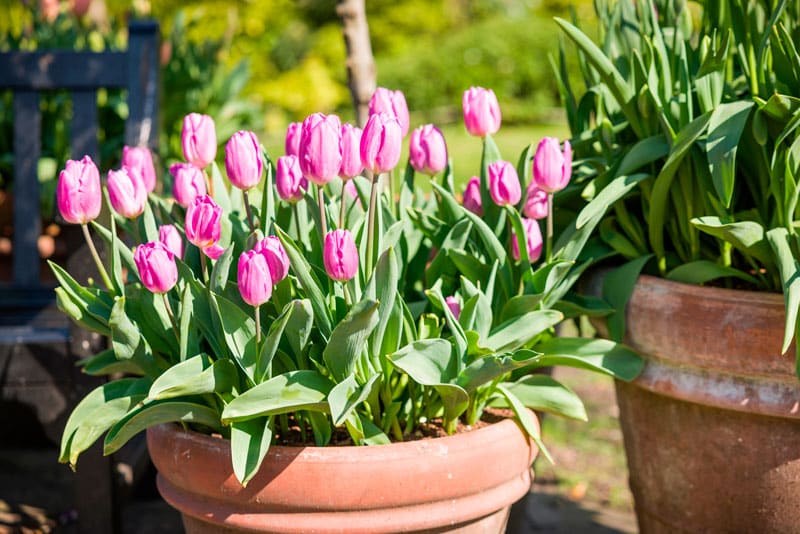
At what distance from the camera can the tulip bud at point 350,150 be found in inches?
55.7

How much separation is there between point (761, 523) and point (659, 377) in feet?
1.01

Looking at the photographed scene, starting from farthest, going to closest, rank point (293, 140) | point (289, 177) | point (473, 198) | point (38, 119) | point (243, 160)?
point (38, 119)
point (473, 198)
point (293, 140)
point (289, 177)
point (243, 160)

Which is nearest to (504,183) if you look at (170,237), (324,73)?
(170,237)

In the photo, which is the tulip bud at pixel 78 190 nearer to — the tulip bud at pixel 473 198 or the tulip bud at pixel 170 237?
the tulip bud at pixel 170 237

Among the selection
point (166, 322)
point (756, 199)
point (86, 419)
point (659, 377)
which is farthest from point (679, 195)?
point (86, 419)

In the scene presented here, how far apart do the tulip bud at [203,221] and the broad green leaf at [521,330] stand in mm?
471

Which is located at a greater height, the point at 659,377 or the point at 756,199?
the point at 756,199

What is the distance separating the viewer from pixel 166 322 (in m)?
1.58

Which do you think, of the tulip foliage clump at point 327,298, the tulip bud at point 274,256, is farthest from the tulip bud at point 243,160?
the tulip bud at point 274,256

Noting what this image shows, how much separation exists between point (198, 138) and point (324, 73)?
8.14 meters

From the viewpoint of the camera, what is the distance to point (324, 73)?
9570 mm

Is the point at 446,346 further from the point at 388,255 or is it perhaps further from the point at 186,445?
the point at 186,445

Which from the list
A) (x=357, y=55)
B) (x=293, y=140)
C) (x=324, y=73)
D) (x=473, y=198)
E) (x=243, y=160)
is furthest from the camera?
(x=324, y=73)

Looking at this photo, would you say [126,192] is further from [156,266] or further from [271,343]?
[271,343]
